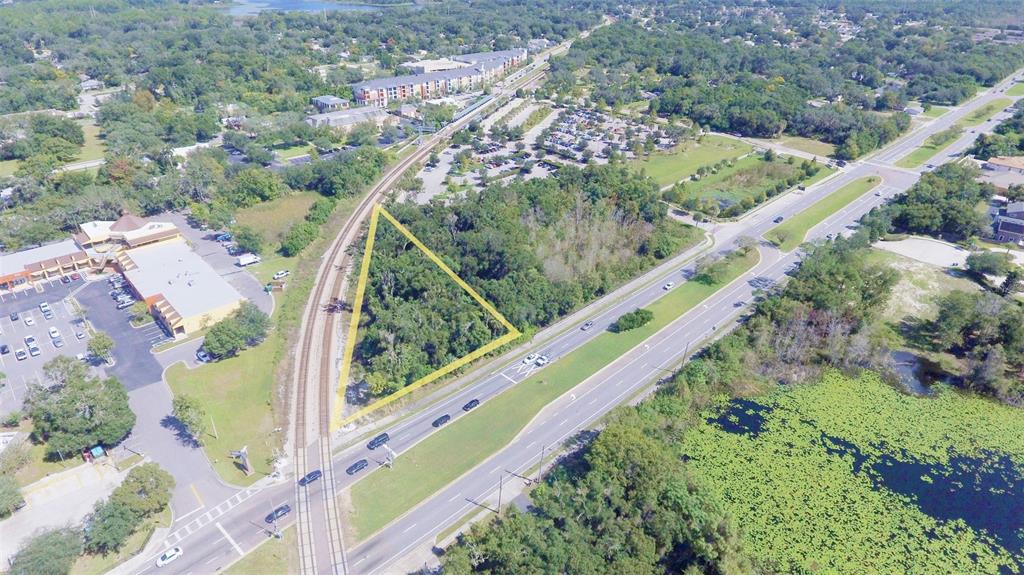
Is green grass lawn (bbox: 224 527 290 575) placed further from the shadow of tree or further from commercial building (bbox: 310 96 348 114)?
commercial building (bbox: 310 96 348 114)

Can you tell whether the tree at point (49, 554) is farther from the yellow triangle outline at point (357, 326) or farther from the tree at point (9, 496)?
the yellow triangle outline at point (357, 326)

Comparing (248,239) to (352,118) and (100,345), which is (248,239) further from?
(352,118)

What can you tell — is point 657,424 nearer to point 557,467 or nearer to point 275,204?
point 557,467

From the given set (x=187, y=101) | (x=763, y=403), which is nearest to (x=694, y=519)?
(x=763, y=403)

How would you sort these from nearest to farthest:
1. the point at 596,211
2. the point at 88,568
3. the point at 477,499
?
1. the point at 88,568
2. the point at 477,499
3. the point at 596,211

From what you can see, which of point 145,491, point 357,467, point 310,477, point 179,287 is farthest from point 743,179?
point 145,491

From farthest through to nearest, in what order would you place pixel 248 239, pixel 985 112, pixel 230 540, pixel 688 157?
1. pixel 985 112
2. pixel 688 157
3. pixel 248 239
4. pixel 230 540

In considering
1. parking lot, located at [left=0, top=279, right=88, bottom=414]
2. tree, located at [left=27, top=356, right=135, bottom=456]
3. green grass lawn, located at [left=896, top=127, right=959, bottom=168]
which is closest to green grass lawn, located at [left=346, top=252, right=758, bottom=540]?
tree, located at [left=27, top=356, right=135, bottom=456]
